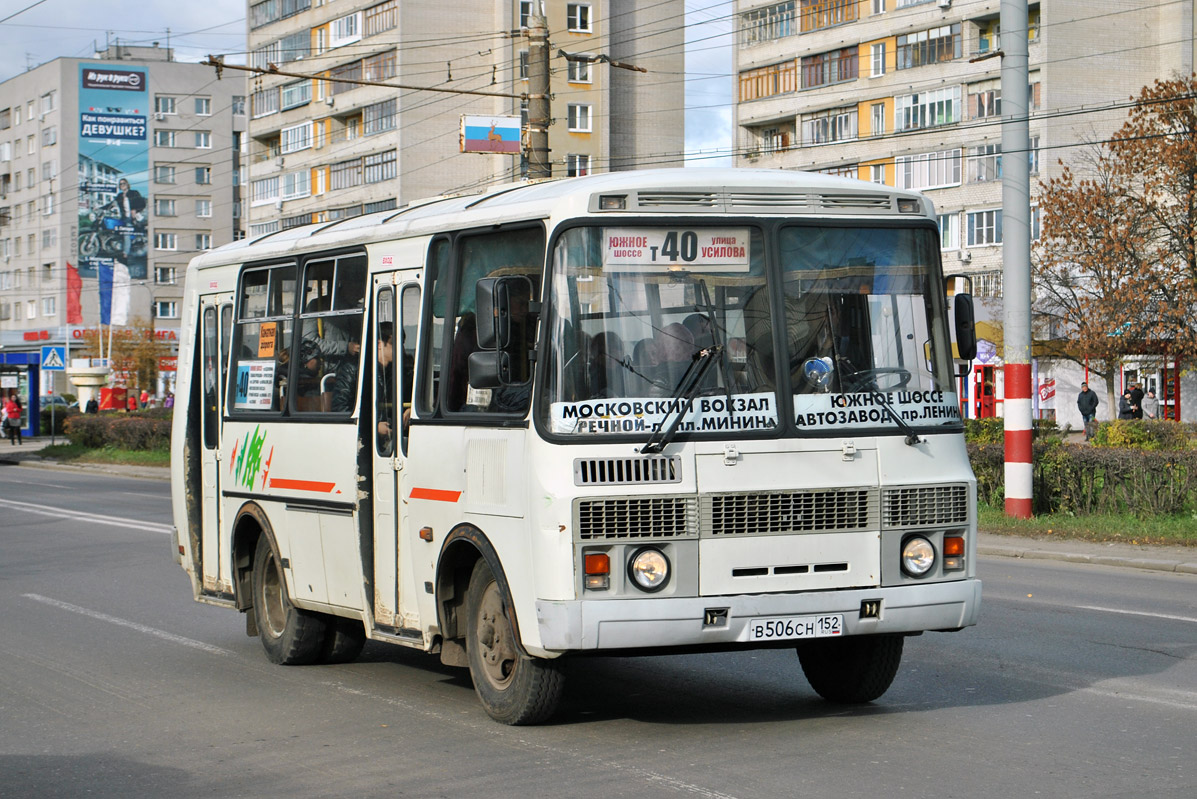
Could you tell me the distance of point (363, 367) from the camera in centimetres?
957

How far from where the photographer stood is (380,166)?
8169cm

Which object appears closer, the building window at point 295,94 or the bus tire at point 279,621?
the bus tire at point 279,621

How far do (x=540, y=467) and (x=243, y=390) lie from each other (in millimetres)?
4197

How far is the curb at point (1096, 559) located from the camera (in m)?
16.7

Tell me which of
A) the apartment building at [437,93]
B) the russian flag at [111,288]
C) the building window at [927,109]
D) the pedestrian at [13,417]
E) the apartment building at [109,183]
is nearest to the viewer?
the pedestrian at [13,417]

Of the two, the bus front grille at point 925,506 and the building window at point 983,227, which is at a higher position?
the building window at point 983,227

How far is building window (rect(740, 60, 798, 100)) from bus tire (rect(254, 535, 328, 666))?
6375 centimetres

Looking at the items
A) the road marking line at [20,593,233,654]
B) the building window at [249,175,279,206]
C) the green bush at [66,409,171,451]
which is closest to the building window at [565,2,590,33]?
the building window at [249,175,279,206]

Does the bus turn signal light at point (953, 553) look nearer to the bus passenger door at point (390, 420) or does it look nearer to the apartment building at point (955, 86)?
the bus passenger door at point (390, 420)

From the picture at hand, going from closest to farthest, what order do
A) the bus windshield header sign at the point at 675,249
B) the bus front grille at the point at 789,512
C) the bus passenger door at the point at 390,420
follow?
the bus front grille at the point at 789,512 < the bus windshield header sign at the point at 675,249 < the bus passenger door at the point at 390,420

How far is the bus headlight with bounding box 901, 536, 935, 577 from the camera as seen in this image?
7988mm

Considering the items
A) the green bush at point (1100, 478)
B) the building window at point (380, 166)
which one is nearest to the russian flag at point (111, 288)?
the building window at point (380, 166)

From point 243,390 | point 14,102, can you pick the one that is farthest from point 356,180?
point 243,390

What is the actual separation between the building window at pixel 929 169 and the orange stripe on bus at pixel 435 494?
190 feet
